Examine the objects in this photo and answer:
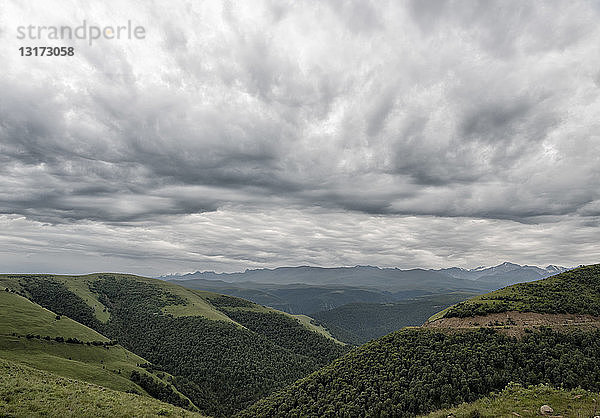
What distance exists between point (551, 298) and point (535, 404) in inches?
2993

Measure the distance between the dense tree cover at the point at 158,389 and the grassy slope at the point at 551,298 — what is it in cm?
10360

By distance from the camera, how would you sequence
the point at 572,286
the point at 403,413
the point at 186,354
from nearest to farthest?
the point at 403,413 → the point at 572,286 → the point at 186,354

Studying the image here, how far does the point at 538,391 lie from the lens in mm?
34469

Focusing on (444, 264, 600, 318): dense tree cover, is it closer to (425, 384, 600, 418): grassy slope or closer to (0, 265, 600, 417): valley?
(0, 265, 600, 417): valley

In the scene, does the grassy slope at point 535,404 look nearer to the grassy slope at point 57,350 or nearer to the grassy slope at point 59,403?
the grassy slope at point 59,403

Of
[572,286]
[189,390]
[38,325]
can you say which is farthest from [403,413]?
[38,325]

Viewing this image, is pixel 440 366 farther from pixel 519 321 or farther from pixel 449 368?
pixel 519 321

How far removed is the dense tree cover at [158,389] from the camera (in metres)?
113

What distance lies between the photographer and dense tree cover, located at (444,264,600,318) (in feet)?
264

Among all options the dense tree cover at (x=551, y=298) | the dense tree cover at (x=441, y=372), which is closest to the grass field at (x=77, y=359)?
the dense tree cover at (x=441, y=372)

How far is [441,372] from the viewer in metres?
62.9

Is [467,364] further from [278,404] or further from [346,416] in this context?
[278,404]

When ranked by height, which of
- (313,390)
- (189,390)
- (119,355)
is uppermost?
(313,390)

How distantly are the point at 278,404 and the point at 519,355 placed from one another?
2348 inches
